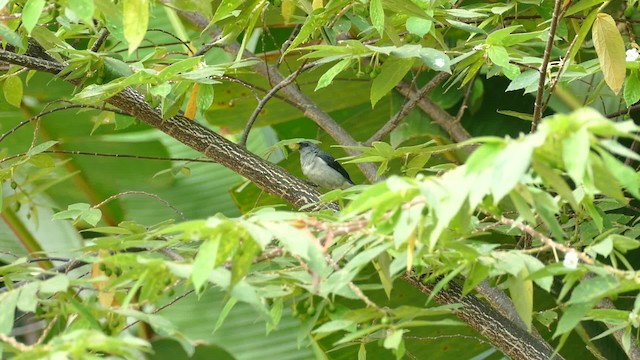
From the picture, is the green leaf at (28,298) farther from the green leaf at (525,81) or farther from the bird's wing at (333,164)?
the bird's wing at (333,164)

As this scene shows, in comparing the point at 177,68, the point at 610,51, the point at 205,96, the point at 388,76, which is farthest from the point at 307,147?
the point at 610,51

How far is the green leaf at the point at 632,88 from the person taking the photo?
97.8 inches

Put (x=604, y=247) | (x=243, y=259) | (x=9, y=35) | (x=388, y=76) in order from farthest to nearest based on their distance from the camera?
1. (x=388, y=76)
2. (x=9, y=35)
3. (x=604, y=247)
4. (x=243, y=259)

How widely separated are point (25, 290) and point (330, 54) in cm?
96

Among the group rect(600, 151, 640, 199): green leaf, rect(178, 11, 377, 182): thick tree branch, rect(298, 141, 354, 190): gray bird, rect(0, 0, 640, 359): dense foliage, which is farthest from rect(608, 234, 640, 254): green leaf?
rect(298, 141, 354, 190): gray bird

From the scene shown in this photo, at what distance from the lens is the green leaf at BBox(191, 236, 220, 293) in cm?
147

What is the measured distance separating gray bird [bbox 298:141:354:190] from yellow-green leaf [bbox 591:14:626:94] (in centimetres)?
189

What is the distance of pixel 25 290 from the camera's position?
178 cm

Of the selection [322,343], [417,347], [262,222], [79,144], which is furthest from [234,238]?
[79,144]

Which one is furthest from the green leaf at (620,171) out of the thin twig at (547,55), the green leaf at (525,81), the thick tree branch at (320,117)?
the thick tree branch at (320,117)

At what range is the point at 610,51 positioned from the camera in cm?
235

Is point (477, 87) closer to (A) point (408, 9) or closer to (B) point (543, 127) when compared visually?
(A) point (408, 9)

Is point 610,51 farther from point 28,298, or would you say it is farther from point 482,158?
point 28,298

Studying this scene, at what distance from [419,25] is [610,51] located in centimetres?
50
